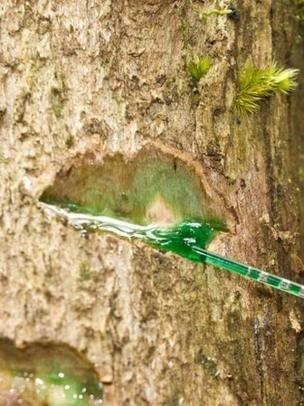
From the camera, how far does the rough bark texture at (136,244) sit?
153 cm

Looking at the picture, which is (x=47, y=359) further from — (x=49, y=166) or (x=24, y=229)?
(x=49, y=166)

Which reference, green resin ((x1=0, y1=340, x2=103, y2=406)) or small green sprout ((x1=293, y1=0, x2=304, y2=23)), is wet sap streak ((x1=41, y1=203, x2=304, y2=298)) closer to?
green resin ((x1=0, y1=340, x2=103, y2=406))

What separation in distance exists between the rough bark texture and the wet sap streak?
3 centimetres

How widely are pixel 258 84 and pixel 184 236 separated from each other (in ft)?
1.81

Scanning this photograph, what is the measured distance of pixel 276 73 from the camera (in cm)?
203

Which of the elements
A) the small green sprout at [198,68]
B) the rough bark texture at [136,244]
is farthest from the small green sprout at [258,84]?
the small green sprout at [198,68]

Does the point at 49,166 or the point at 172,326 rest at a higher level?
the point at 49,166

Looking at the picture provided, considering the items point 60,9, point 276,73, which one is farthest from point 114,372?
point 276,73

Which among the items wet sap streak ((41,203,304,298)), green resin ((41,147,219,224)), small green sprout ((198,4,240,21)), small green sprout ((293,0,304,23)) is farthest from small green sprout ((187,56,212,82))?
small green sprout ((293,0,304,23))

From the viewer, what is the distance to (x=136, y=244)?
1621mm

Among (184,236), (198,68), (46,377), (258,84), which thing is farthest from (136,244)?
(258,84)

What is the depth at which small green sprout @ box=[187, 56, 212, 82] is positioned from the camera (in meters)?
1.82

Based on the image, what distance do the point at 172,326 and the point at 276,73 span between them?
0.86 meters

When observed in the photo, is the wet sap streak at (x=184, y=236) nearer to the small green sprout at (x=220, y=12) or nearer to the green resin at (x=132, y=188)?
the green resin at (x=132, y=188)
